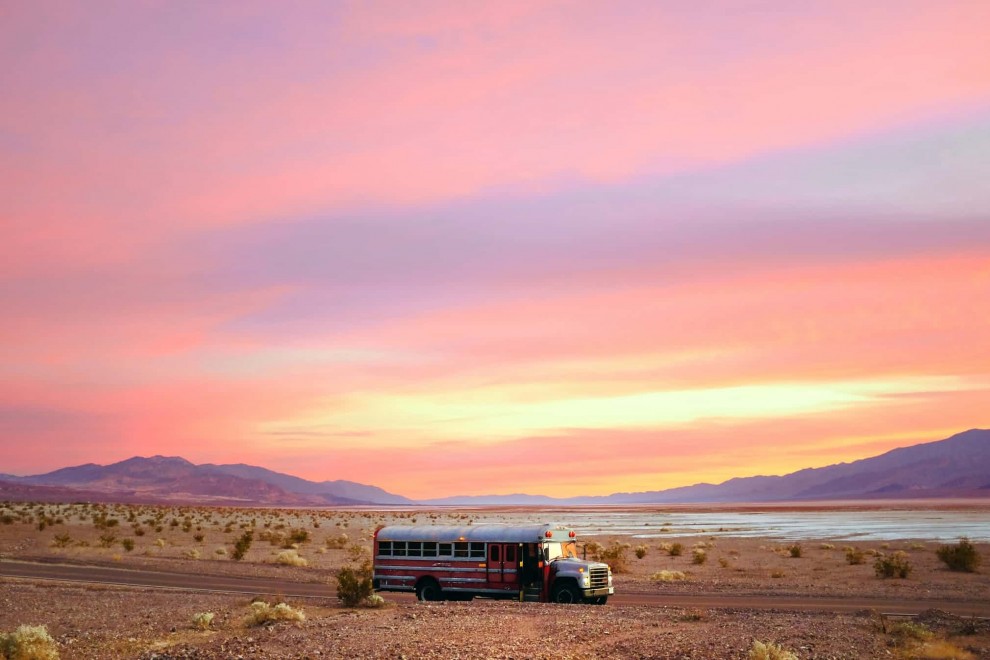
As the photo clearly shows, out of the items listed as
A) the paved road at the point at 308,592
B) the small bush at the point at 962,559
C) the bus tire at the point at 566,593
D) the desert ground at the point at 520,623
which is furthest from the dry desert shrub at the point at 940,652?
the small bush at the point at 962,559

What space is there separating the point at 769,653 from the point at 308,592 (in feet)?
84.1

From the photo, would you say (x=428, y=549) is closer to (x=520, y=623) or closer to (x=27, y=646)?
(x=520, y=623)

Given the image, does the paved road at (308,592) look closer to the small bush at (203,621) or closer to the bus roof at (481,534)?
the bus roof at (481,534)

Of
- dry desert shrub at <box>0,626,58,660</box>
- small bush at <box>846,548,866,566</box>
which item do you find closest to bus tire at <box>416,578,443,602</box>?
dry desert shrub at <box>0,626,58,660</box>

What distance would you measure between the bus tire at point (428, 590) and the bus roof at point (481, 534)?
1.64 m

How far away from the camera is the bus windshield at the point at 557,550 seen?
112 feet

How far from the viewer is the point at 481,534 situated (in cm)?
3509

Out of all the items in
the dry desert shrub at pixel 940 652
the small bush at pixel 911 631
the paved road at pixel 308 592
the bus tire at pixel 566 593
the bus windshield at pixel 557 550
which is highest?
the bus windshield at pixel 557 550

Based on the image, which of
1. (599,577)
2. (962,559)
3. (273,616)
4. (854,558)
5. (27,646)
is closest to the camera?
(27,646)

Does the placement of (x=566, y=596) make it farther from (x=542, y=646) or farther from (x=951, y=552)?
(x=951, y=552)

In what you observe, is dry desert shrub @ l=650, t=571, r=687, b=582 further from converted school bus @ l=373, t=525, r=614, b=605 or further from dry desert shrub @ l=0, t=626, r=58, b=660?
dry desert shrub @ l=0, t=626, r=58, b=660

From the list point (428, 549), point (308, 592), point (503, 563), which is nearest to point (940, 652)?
point (503, 563)

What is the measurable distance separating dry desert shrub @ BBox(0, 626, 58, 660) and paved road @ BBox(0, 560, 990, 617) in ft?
55.2

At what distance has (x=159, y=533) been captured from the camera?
9019cm
